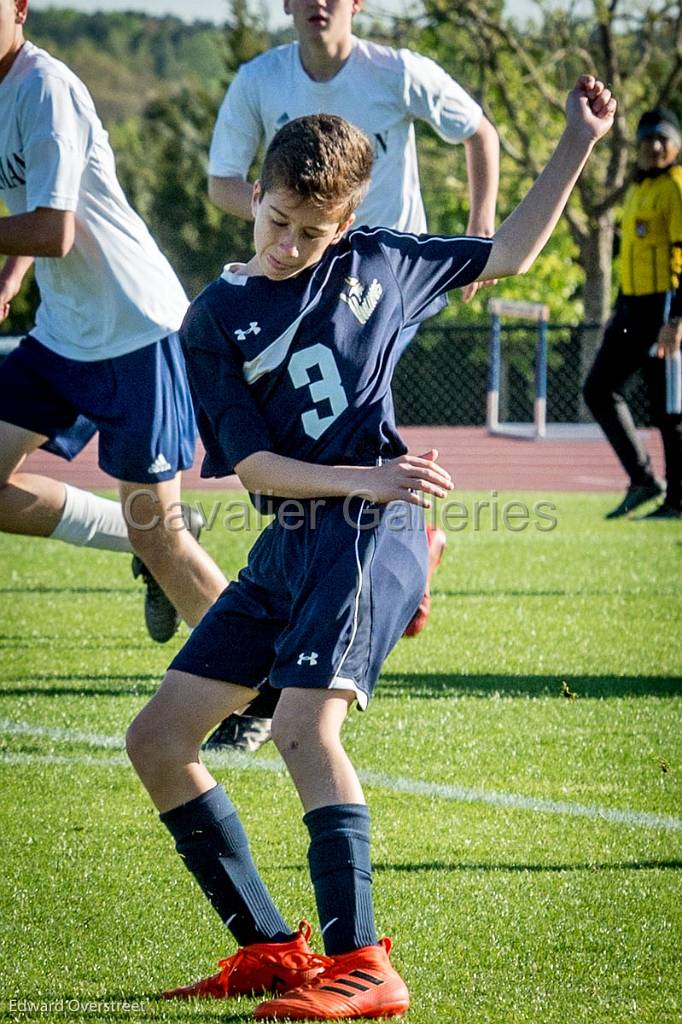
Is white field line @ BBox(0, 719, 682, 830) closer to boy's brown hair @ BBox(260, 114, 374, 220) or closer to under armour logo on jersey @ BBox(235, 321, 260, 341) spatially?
under armour logo on jersey @ BBox(235, 321, 260, 341)

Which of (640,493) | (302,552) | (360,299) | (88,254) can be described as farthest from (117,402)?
(640,493)

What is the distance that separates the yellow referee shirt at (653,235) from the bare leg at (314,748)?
705cm

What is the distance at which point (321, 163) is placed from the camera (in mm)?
2912

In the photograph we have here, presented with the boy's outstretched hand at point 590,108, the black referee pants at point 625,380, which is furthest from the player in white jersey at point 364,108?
the black referee pants at point 625,380

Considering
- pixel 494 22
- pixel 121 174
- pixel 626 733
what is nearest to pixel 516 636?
pixel 626 733

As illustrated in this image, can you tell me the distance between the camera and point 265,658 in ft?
9.79

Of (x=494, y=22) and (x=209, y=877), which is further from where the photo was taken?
(x=494, y=22)

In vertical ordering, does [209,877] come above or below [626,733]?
above

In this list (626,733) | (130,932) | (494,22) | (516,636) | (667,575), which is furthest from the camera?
(494,22)

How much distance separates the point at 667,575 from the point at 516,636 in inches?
80.0

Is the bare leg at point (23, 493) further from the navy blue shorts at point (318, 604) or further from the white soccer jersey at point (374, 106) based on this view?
the navy blue shorts at point (318, 604)

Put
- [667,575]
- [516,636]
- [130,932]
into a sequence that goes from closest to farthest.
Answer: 1. [130,932]
2. [516,636]
3. [667,575]

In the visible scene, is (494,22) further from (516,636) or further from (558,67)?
(516,636)

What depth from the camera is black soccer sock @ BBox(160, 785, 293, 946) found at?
9.73 ft
